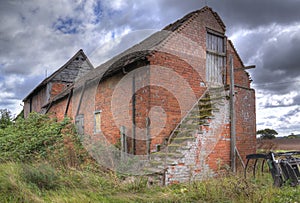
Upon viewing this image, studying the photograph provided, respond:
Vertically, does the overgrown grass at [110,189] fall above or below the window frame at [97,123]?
below

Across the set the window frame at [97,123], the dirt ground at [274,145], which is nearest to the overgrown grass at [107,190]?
the window frame at [97,123]

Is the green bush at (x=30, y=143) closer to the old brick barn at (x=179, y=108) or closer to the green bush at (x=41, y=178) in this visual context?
the old brick barn at (x=179, y=108)

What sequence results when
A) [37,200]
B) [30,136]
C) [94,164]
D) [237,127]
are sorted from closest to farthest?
[37,200] → [94,164] → [237,127] → [30,136]

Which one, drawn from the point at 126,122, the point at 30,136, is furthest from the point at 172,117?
the point at 30,136

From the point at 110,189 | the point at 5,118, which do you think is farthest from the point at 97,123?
the point at 5,118

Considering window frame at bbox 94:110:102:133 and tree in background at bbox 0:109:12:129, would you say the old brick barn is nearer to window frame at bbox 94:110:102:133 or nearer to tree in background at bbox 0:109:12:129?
window frame at bbox 94:110:102:133

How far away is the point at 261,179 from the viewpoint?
8609mm

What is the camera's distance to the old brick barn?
30.1 ft

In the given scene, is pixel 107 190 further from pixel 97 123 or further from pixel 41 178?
pixel 97 123

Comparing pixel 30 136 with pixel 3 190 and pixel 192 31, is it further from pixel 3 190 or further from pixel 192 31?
pixel 192 31

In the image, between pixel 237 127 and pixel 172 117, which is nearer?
pixel 172 117

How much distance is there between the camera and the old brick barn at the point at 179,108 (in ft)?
30.1

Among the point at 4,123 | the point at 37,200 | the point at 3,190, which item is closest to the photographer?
the point at 37,200

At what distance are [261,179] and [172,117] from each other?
362cm
